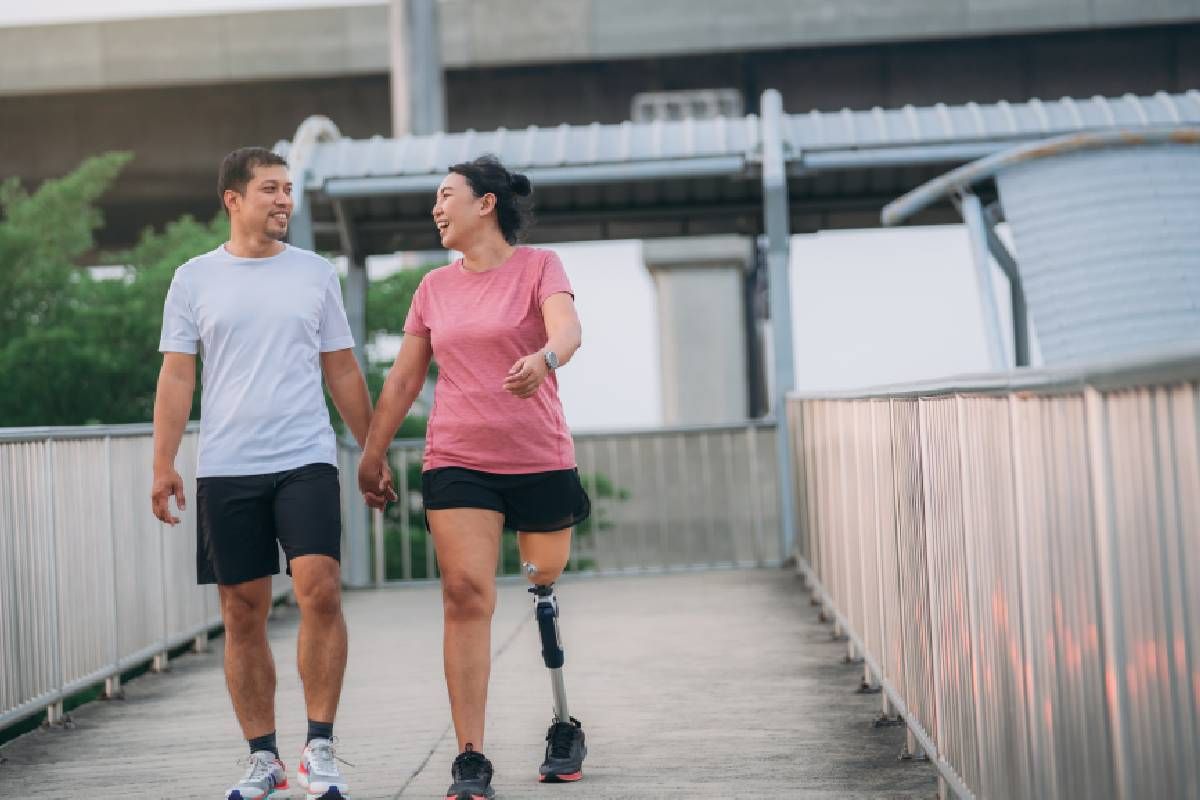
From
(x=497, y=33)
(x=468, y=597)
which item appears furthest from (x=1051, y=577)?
(x=497, y=33)

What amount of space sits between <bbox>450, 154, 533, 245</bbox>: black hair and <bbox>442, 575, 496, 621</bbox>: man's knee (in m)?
1.09

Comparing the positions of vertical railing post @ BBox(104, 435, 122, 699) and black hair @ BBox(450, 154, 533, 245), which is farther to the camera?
vertical railing post @ BBox(104, 435, 122, 699)

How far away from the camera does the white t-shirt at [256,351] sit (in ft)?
18.2

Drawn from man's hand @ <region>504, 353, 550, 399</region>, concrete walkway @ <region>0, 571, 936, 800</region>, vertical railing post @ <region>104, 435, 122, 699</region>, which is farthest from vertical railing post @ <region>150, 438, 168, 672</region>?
man's hand @ <region>504, 353, 550, 399</region>

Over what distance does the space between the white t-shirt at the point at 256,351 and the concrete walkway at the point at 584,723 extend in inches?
45.9

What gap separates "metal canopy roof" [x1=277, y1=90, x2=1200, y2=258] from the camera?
48.8ft

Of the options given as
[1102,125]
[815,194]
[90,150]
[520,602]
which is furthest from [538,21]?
[520,602]

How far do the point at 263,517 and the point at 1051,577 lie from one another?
2645mm

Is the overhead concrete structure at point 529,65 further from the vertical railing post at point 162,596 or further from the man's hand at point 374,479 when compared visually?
the man's hand at point 374,479

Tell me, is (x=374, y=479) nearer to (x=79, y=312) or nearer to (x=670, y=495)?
(x=670, y=495)

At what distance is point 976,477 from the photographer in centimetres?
457

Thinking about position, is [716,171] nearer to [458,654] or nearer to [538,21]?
[458,654]

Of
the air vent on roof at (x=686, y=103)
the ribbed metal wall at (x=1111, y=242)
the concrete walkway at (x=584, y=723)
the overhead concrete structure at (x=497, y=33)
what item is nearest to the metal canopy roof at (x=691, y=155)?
the ribbed metal wall at (x=1111, y=242)

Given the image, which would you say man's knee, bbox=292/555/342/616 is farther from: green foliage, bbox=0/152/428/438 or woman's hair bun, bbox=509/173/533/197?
green foliage, bbox=0/152/428/438
